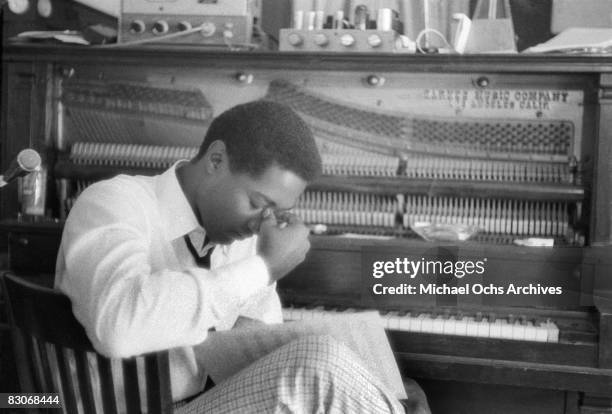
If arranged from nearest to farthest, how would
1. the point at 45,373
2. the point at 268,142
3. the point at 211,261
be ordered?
the point at 45,373 < the point at 268,142 < the point at 211,261

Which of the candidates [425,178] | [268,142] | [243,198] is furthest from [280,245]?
[425,178]

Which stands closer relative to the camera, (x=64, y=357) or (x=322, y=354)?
(x=64, y=357)

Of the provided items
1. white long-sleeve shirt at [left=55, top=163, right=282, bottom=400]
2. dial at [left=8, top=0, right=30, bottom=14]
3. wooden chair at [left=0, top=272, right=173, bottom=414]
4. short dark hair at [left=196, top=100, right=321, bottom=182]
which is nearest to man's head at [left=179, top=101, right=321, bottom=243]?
short dark hair at [left=196, top=100, right=321, bottom=182]

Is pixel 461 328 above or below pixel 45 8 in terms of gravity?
below

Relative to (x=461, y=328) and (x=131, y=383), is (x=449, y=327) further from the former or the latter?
(x=131, y=383)

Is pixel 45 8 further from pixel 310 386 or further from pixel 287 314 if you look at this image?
pixel 310 386

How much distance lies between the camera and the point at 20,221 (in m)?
2.59

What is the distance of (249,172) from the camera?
1.80 meters

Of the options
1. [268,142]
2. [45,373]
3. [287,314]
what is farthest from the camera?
[287,314]

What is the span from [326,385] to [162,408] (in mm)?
334

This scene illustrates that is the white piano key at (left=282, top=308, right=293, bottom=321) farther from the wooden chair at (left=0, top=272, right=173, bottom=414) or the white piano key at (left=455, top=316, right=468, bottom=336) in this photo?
the wooden chair at (left=0, top=272, right=173, bottom=414)

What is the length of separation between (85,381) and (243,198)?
57 cm

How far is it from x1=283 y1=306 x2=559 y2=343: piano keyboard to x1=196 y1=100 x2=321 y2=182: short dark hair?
1.94 feet

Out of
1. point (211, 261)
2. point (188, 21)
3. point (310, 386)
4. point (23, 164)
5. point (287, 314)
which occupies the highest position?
point (188, 21)
